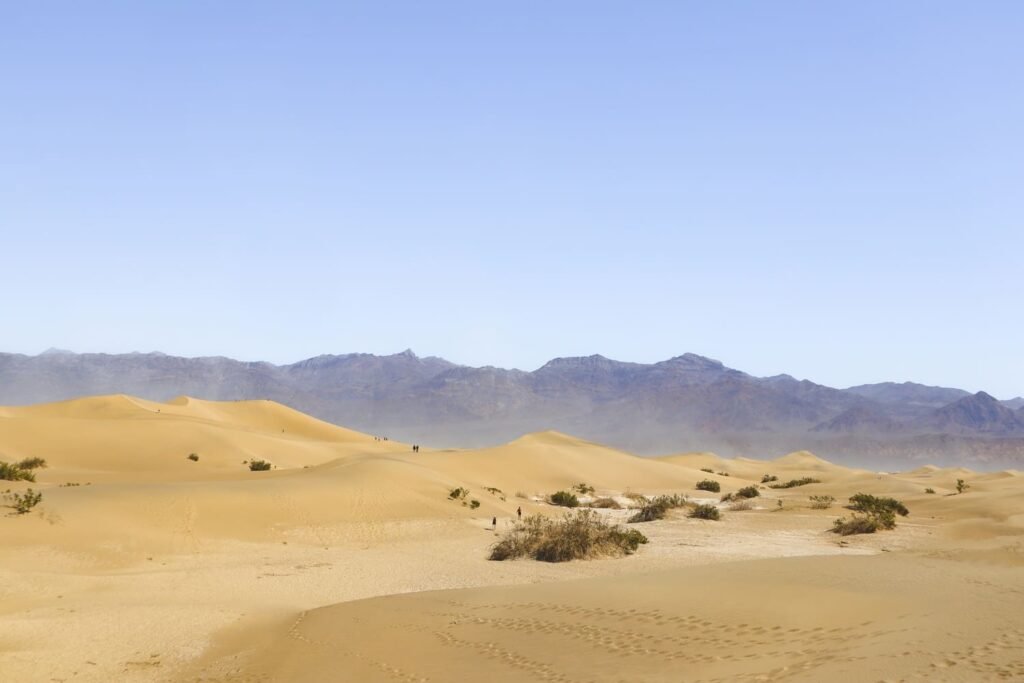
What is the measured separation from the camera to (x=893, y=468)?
452 feet

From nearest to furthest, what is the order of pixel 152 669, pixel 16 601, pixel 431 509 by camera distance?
pixel 152 669
pixel 16 601
pixel 431 509

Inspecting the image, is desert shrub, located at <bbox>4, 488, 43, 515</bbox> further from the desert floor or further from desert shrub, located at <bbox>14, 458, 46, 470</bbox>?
desert shrub, located at <bbox>14, 458, 46, 470</bbox>

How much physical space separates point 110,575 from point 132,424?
114 ft

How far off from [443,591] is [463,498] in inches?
596

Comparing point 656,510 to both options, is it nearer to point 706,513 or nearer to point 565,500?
point 706,513

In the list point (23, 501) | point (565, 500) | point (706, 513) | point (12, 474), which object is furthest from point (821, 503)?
point (12, 474)

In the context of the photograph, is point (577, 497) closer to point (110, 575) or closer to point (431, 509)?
point (431, 509)

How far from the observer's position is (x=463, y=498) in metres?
31.4

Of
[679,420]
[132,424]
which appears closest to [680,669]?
[132,424]

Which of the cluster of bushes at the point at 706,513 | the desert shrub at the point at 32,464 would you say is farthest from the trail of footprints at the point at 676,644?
the desert shrub at the point at 32,464

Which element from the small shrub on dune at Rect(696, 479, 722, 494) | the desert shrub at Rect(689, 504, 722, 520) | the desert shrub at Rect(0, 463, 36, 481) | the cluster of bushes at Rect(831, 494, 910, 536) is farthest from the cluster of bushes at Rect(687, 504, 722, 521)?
the desert shrub at Rect(0, 463, 36, 481)

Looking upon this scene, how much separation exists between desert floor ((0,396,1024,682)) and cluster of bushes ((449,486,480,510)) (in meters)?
0.44

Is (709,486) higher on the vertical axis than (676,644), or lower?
lower

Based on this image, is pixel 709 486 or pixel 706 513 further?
pixel 709 486
